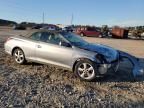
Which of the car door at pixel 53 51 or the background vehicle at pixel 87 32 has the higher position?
the car door at pixel 53 51

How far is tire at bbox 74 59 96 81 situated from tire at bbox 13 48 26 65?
232 centimetres

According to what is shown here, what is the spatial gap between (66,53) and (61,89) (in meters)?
1.68

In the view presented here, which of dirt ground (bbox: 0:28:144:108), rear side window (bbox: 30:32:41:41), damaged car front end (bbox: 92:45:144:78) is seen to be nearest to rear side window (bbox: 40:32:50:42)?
rear side window (bbox: 30:32:41:41)

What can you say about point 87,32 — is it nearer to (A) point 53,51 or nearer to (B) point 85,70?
(A) point 53,51

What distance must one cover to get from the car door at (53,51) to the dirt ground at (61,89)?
365 millimetres

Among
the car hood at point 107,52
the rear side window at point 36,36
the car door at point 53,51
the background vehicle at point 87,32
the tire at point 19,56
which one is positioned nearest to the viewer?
the car hood at point 107,52

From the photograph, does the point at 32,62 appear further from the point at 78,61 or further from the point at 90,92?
the point at 90,92

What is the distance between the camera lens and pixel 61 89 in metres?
6.42

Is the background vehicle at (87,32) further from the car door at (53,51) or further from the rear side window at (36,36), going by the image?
the car door at (53,51)

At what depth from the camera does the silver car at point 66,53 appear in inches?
292

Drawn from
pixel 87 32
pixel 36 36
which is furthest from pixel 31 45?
pixel 87 32

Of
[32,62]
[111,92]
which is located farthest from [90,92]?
[32,62]

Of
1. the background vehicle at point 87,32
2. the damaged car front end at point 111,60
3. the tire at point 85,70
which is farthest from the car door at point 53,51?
the background vehicle at point 87,32

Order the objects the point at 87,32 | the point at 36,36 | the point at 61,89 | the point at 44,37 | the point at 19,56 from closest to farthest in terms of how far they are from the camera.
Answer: the point at 61,89 < the point at 44,37 < the point at 36,36 < the point at 19,56 < the point at 87,32
